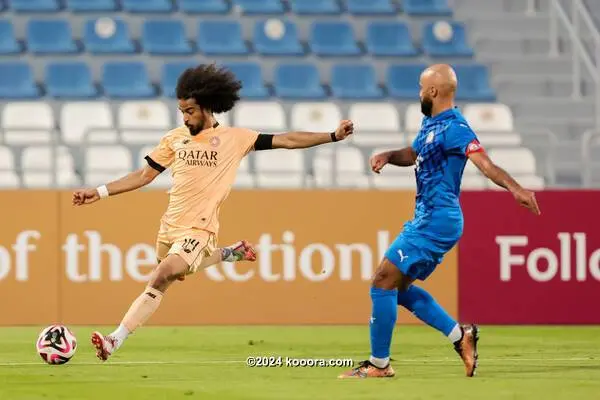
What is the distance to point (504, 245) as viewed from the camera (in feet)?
50.5

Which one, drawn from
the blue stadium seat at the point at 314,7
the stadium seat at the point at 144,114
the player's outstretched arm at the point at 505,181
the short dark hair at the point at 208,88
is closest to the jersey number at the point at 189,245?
the short dark hair at the point at 208,88

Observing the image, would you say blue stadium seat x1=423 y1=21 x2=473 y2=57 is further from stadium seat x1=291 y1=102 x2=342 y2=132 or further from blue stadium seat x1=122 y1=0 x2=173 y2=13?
blue stadium seat x1=122 y1=0 x2=173 y2=13

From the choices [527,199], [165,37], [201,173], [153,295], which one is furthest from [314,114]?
[527,199]

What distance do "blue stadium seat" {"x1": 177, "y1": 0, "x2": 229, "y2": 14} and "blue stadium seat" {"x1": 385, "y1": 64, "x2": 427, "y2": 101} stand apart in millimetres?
2628

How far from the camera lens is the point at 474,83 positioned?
20.2m

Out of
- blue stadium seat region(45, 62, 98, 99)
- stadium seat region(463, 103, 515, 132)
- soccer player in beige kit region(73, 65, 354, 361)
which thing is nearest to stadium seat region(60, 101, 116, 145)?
blue stadium seat region(45, 62, 98, 99)

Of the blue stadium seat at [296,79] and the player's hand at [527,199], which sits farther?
the blue stadium seat at [296,79]

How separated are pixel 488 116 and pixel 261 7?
392cm

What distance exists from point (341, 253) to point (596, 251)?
278 cm

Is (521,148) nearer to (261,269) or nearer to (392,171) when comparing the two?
(392,171)

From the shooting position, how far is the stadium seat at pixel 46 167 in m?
15.0

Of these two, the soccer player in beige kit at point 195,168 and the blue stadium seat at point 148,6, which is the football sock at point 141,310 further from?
the blue stadium seat at point 148,6

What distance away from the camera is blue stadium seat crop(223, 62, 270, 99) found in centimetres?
1927

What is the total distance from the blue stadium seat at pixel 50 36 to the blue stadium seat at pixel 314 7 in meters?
3.36
